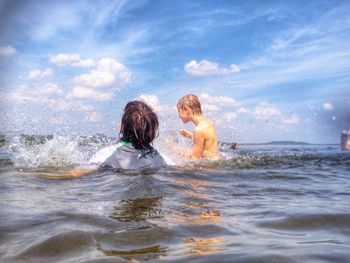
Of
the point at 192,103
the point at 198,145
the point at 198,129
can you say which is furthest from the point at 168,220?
the point at 192,103

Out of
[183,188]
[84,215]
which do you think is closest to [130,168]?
[183,188]

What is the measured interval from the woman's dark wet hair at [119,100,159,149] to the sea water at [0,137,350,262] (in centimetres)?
63

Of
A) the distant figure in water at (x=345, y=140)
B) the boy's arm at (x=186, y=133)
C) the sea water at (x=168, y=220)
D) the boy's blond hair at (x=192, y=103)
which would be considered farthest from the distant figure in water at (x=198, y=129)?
the distant figure in water at (x=345, y=140)

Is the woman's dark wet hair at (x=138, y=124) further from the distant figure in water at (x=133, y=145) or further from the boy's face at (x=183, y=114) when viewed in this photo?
the boy's face at (x=183, y=114)

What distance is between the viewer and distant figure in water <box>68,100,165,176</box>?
6.21 meters

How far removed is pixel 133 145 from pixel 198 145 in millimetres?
2837

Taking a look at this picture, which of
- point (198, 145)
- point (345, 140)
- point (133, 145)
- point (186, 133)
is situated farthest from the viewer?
point (345, 140)

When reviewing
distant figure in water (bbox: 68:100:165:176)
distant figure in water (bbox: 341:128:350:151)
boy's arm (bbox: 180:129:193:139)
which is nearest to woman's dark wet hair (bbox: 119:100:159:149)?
distant figure in water (bbox: 68:100:165:176)

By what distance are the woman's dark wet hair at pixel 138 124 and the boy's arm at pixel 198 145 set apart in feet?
8.24

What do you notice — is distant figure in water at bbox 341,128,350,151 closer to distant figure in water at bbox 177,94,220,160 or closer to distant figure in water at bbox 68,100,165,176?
distant figure in water at bbox 177,94,220,160

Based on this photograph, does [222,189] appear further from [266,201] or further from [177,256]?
[177,256]

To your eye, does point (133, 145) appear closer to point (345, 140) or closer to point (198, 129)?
point (198, 129)

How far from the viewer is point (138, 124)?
20.3 ft

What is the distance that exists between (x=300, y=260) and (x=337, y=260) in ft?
0.69
